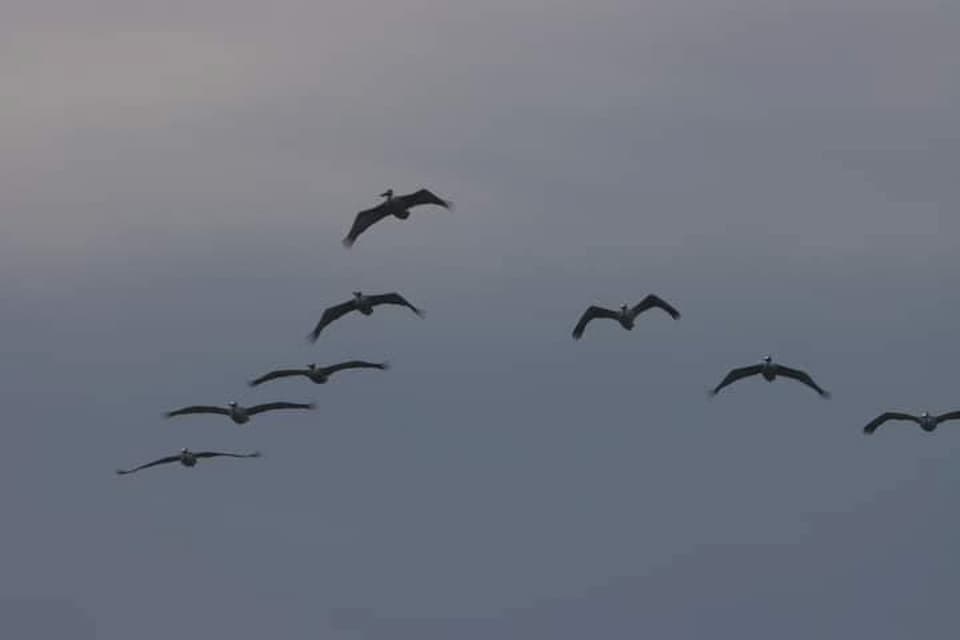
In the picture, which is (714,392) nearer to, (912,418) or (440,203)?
(912,418)

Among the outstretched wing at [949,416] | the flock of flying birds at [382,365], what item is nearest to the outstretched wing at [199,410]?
the flock of flying birds at [382,365]

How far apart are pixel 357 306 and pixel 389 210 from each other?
22.6 feet

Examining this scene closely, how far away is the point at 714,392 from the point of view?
97.8 metres

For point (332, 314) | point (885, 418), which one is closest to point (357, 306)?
point (332, 314)

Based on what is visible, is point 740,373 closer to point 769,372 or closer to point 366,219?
point 769,372

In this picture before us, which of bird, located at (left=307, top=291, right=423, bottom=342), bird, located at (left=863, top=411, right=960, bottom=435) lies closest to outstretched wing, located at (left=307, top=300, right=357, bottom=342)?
bird, located at (left=307, top=291, right=423, bottom=342)

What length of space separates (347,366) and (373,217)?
31.2 feet

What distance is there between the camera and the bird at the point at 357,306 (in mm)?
92312

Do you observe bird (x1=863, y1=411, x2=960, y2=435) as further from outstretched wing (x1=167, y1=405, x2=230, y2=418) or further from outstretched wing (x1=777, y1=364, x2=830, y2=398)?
outstretched wing (x1=167, y1=405, x2=230, y2=418)

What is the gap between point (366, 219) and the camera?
3474 inches

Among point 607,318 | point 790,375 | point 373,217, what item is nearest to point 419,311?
point 373,217

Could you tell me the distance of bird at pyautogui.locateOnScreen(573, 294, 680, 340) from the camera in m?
95.6

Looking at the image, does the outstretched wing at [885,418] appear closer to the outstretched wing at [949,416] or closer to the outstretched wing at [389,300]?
the outstretched wing at [949,416]

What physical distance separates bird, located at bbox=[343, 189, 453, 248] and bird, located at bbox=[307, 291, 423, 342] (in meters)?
4.14
